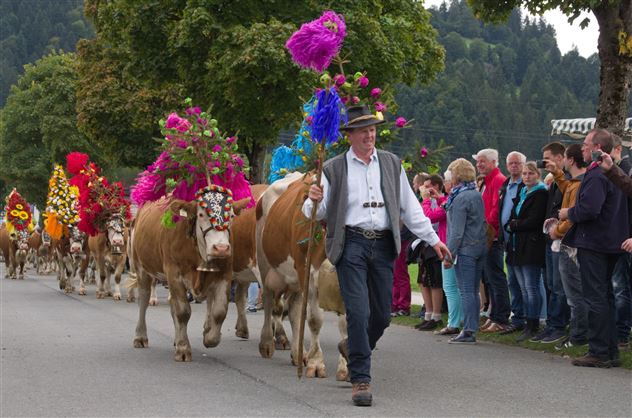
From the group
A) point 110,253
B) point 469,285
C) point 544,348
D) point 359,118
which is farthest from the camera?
point 110,253

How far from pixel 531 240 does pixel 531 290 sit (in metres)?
0.57

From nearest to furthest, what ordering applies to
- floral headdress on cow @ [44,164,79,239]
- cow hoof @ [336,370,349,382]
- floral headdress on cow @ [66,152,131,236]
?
cow hoof @ [336,370,349,382] < floral headdress on cow @ [66,152,131,236] < floral headdress on cow @ [44,164,79,239]

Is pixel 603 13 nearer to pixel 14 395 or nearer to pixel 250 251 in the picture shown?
pixel 250 251

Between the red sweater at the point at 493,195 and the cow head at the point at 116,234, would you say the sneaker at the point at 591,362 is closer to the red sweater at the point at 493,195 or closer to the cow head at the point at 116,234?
the red sweater at the point at 493,195

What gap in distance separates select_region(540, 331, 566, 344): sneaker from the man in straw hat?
402cm

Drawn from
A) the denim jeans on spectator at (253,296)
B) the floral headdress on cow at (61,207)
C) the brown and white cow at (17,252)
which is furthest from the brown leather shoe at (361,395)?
the brown and white cow at (17,252)

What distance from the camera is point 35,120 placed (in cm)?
6781

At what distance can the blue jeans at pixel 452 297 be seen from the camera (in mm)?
13570

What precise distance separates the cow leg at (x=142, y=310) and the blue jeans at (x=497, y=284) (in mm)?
4170

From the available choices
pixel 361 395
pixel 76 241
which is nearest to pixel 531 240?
pixel 361 395

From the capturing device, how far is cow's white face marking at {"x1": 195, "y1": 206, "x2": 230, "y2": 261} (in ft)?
36.3

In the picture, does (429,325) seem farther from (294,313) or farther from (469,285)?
(294,313)

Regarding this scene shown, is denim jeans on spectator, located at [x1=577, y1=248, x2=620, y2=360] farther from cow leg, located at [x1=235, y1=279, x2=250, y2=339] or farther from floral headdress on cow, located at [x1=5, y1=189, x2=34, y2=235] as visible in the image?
floral headdress on cow, located at [x1=5, y1=189, x2=34, y2=235]

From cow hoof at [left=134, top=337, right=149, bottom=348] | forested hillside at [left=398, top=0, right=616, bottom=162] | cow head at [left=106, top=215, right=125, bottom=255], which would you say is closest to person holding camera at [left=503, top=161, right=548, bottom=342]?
cow hoof at [left=134, top=337, right=149, bottom=348]
